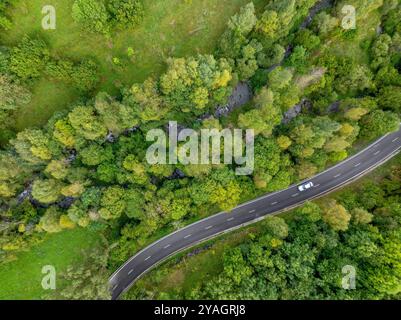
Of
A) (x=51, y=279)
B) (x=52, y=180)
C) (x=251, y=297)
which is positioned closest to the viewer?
(x=251, y=297)

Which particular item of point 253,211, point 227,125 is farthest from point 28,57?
point 253,211

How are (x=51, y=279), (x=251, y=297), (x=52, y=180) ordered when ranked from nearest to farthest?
(x=251, y=297) → (x=52, y=180) → (x=51, y=279)

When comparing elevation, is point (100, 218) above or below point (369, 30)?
below

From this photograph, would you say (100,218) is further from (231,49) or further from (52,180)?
(231,49)

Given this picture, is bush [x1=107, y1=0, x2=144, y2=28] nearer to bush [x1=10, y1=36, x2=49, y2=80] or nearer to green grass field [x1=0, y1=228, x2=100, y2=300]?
bush [x1=10, y1=36, x2=49, y2=80]

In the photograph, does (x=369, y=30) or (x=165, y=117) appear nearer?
(x=165, y=117)

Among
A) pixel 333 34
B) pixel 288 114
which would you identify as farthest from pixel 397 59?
pixel 288 114

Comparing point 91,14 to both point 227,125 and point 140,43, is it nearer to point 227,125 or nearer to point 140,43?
point 140,43

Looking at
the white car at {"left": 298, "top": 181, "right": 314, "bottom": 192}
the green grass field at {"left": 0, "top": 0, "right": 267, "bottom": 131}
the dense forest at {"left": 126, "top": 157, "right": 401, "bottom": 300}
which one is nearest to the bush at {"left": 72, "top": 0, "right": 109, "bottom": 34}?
the green grass field at {"left": 0, "top": 0, "right": 267, "bottom": 131}
